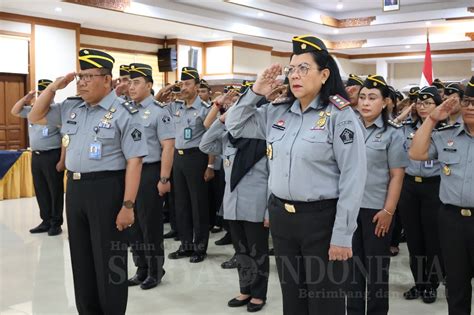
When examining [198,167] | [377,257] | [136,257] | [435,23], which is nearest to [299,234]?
[377,257]

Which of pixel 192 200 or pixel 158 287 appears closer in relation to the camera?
pixel 158 287

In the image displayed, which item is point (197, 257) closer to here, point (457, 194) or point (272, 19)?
point (457, 194)

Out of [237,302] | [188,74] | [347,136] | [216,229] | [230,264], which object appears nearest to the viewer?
[347,136]

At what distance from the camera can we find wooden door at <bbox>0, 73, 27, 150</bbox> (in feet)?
31.2

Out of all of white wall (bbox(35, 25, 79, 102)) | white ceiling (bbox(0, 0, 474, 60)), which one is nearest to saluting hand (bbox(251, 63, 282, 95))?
white ceiling (bbox(0, 0, 474, 60))

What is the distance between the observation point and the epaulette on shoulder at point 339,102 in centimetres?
211

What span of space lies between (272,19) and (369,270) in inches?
383

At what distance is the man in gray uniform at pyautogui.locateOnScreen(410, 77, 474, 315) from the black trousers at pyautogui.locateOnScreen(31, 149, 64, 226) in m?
4.30

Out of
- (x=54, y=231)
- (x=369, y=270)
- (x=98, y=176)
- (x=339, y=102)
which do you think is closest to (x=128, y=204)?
(x=98, y=176)

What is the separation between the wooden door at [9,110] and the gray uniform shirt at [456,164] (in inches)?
342

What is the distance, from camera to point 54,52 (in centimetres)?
974

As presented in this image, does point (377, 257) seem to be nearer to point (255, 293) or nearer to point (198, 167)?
point (255, 293)

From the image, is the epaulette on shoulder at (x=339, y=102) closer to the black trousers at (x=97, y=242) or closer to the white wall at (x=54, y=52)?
the black trousers at (x=97, y=242)

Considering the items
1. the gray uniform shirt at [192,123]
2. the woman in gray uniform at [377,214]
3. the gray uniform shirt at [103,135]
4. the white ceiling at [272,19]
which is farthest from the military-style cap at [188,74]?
the white ceiling at [272,19]
